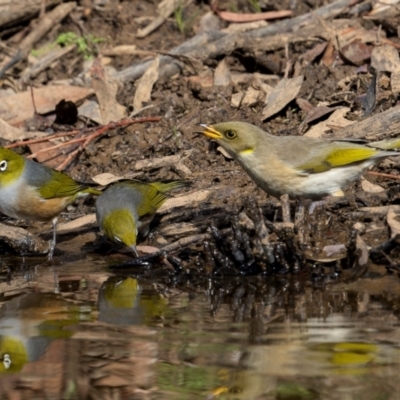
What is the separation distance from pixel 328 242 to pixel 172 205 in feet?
7.94

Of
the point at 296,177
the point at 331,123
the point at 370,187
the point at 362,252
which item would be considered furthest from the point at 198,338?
the point at 331,123

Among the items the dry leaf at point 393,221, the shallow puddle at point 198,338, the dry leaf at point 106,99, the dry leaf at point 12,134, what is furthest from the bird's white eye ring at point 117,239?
the dry leaf at point 12,134

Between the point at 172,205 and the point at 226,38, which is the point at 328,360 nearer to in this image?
the point at 172,205

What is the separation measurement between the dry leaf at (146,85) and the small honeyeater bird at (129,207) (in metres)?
2.02

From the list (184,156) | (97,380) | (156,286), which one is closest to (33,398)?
(97,380)

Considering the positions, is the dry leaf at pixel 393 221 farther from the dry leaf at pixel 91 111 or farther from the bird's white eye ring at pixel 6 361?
the dry leaf at pixel 91 111

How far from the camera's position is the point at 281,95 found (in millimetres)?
10500

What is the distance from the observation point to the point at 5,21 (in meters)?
12.8

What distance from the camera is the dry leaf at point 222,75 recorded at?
441 inches

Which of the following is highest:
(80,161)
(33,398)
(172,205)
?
(80,161)

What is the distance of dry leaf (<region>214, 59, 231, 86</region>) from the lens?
36.7 feet

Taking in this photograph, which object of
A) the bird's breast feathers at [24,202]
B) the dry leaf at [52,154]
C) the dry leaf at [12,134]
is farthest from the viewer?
the dry leaf at [12,134]

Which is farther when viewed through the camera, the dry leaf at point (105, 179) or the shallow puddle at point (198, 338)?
the dry leaf at point (105, 179)

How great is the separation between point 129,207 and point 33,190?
1077 mm
